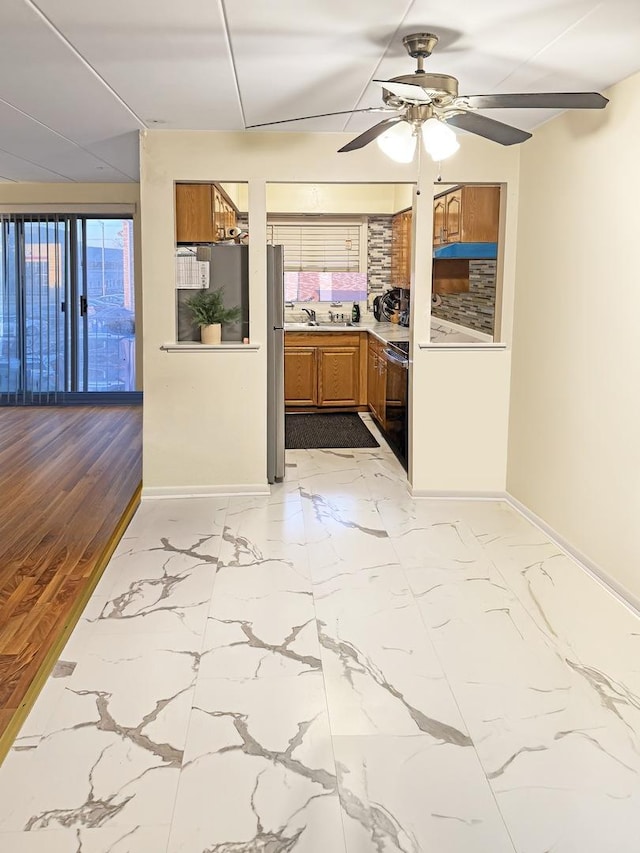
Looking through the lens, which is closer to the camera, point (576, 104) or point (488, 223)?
point (576, 104)

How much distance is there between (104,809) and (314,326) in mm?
6386

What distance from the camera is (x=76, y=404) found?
28.2 feet

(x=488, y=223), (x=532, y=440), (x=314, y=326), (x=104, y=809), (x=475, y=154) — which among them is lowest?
(x=104, y=809)

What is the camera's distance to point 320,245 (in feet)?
28.1

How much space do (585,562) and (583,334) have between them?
115 centimetres

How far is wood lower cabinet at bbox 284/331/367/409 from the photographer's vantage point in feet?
26.0

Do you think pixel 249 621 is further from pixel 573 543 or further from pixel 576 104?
pixel 576 104

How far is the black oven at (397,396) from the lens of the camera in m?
5.69

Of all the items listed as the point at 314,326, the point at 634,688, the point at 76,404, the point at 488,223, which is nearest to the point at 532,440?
the point at 488,223

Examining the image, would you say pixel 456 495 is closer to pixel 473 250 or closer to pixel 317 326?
pixel 473 250

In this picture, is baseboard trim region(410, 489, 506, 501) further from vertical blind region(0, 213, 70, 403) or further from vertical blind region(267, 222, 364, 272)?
vertical blind region(0, 213, 70, 403)

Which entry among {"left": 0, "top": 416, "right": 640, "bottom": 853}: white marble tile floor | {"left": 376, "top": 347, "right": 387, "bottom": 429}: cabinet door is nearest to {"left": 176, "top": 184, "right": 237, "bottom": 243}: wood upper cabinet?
{"left": 0, "top": 416, "right": 640, "bottom": 853}: white marble tile floor

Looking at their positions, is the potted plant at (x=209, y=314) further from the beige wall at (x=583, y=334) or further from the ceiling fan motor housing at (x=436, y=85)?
the ceiling fan motor housing at (x=436, y=85)

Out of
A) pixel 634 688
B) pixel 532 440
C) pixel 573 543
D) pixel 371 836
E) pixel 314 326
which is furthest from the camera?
pixel 314 326
